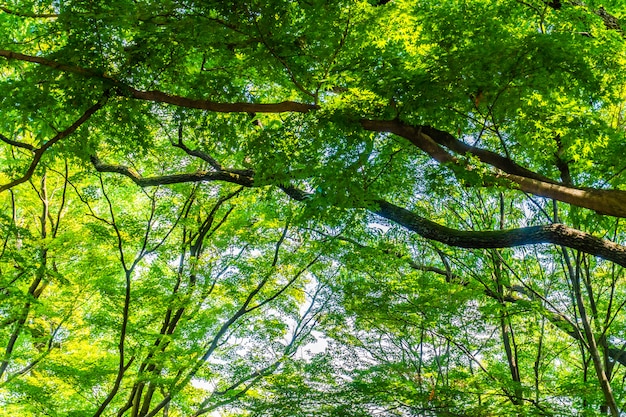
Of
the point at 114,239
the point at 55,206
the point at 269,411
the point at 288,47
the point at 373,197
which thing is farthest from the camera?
the point at 55,206

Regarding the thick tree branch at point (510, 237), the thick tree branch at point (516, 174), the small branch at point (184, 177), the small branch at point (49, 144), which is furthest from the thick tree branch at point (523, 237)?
the small branch at point (49, 144)

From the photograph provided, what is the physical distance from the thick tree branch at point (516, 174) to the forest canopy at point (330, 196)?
2 centimetres

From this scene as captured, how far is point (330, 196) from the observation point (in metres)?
4.09

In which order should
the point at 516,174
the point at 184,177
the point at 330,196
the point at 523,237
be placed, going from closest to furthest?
the point at 523,237, the point at 516,174, the point at 330,196, the point at 184,177

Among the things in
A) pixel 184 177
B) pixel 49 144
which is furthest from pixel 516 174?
pixel 184 177

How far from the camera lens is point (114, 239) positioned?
7730 mm

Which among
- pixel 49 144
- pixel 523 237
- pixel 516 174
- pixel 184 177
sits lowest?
pixel 523 237

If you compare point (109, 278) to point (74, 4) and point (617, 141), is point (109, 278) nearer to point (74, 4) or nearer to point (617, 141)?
point (74, 4)

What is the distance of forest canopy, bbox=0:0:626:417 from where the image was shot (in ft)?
11.6

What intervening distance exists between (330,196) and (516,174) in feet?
5.16

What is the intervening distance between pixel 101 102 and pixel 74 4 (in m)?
0.71

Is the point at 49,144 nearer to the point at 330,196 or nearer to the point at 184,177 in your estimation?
the point at 330,196

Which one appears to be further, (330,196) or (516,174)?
(330,196)

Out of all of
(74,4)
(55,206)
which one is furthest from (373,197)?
(55,206)
